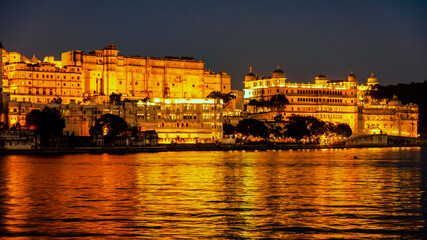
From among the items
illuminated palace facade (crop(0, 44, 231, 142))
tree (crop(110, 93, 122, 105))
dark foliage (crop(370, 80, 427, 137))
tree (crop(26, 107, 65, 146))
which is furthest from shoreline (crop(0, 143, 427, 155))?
dark foliage (crop(370, 80, 427, 137))

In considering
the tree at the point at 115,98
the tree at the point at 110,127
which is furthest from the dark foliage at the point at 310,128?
the tree at the point at 110,127

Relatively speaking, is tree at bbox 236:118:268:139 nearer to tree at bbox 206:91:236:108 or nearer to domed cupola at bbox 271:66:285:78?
tree at bbox 206:91:236:108

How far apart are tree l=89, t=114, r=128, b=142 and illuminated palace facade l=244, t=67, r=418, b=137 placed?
1920 inches

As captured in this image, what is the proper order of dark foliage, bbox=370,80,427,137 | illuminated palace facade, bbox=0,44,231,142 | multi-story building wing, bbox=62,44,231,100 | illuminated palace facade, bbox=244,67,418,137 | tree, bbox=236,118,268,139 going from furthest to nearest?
dark foliage, bbox=370,80,427,137
illuminated palace facade, bbox=244,67,418,137
multi-story building wing, bbox=62,44,231,100
tree, bbox=236,118,268,139
illuminated palace facade, bbox=0,44,231,142

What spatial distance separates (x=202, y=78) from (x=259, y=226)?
380 feet

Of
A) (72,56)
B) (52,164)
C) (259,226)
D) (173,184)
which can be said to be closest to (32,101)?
(72,56)

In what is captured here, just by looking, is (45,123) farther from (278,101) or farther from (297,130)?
(278,101)

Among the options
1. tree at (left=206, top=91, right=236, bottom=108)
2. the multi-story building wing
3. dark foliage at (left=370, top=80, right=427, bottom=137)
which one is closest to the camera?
the multi-story building wing

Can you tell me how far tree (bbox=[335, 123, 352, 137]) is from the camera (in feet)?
481

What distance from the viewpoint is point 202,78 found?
14512 centimetres

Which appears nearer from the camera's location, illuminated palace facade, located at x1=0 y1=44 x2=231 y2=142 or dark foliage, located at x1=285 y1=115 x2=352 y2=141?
illuminated palace facade, located at x1=0 y1=44 x2=231 y2=142

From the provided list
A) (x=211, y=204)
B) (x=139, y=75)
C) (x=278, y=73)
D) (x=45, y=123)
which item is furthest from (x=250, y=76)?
(x=211, y=204)

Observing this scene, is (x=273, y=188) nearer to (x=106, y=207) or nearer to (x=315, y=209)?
(x=315, y=209)

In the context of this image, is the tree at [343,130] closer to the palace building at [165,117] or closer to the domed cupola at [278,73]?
the domed cupola at [278,73]
